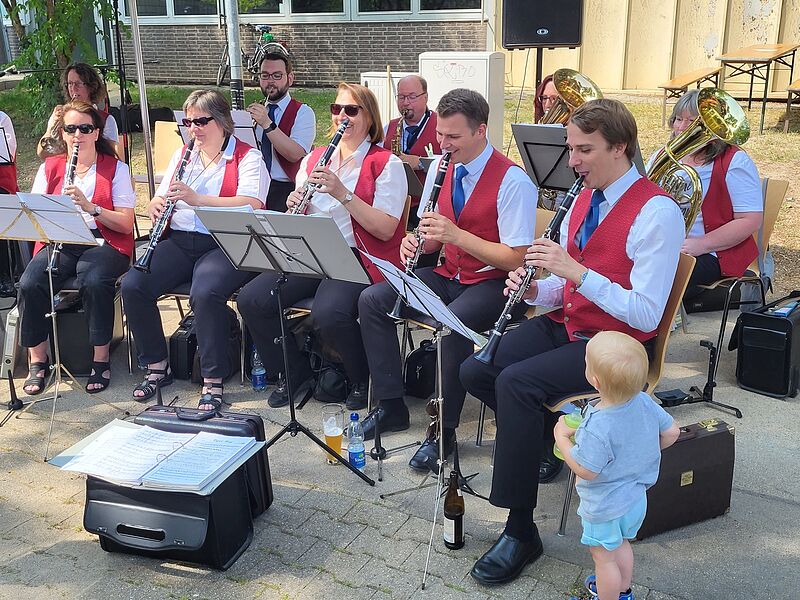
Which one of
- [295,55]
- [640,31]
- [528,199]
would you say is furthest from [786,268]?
[295,55]

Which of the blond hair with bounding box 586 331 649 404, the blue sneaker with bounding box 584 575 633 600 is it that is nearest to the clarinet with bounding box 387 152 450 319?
the blond hair with bounding box 586 331 649 404

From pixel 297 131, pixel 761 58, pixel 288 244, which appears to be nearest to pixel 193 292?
pixel 288 244

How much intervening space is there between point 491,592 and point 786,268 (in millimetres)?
4416

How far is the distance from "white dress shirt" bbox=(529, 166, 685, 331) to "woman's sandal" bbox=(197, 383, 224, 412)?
216cm

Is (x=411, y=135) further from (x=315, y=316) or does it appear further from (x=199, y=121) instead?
(x=315, y=316)

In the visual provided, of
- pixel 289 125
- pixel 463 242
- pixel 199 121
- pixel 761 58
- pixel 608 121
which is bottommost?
pixel 463 242

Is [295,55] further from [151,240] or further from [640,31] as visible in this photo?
[151,240]

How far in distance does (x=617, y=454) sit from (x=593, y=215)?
3.47 ft

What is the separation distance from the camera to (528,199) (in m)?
3.78

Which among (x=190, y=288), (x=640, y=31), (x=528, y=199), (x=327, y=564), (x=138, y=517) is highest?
(x=640, y=31)

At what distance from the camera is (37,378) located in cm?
472

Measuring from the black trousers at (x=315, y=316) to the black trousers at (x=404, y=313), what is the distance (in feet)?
0.46

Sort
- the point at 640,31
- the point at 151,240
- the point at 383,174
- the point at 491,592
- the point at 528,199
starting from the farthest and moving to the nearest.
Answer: the point at 640,31, the point at 151,240, the point at 383,174, the point at 528,199, the point at 491,592

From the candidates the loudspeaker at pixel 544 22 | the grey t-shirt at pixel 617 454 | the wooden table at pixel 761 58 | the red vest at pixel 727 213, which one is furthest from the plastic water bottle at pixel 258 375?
the wooden table at pixel 761 58
